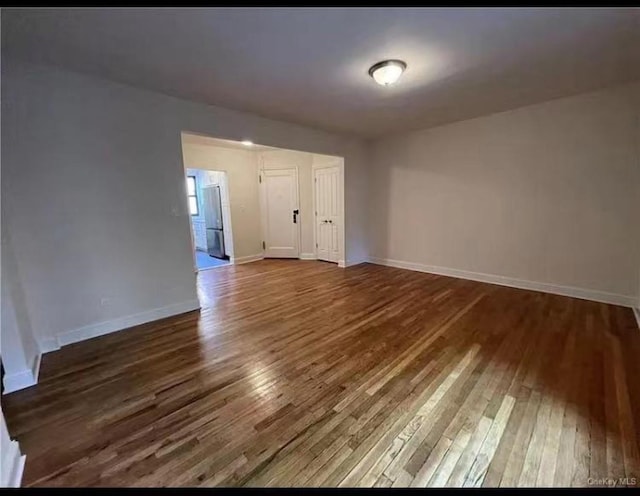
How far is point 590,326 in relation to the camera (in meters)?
2.87

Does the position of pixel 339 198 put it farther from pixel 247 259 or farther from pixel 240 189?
pixel 247 259

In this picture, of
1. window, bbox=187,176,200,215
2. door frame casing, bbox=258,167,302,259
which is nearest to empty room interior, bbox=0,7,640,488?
door frame casing, bbox=258,167,302,259

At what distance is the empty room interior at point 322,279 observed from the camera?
1546 mm

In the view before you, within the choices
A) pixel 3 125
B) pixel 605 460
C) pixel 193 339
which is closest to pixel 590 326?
pixel 605 460

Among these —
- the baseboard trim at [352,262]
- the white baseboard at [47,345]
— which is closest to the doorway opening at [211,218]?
the baseboard trim at [352,262]

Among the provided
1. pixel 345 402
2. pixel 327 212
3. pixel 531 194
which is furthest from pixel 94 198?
pixel 531 194

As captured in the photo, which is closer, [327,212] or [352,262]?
[352,262]

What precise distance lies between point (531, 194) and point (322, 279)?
3323 millimetres

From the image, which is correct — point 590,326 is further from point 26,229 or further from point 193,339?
point 26,229

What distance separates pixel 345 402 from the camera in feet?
6.12

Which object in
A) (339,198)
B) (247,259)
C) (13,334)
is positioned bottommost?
(247,259)

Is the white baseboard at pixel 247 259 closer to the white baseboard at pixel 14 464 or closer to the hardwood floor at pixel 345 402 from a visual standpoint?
the hardwood floor at pixel 345 402

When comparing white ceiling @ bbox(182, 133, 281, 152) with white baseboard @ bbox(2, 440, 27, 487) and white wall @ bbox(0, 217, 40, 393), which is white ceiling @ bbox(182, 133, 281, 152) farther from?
white baseboard @ bbox(2, 440, 27, 487)

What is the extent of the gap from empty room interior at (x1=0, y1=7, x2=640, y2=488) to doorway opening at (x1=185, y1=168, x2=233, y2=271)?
221cm
